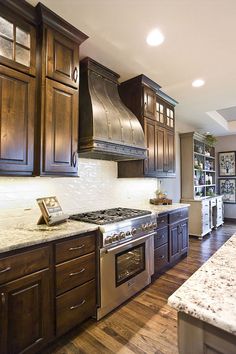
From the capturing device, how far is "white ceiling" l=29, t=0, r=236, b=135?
1.78 m

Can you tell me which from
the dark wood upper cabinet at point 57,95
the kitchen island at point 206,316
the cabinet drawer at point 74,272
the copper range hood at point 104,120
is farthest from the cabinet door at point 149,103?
the kitchen island at point 206,316

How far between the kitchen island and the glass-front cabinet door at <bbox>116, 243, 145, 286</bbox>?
1498mm

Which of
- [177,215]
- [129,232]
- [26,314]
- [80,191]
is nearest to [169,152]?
[177,215]

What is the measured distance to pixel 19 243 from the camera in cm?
142

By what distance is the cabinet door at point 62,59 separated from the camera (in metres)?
1.97

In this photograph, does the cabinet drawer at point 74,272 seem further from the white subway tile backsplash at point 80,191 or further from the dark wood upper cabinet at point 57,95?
the dark wood upper cabinet at point 57,95

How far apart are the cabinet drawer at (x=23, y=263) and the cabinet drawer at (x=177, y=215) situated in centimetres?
205

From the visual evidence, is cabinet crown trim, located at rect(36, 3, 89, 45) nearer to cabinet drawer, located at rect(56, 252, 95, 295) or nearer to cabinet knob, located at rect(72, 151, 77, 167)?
cabinet knob, located at rect(72, 151, 77, 167)

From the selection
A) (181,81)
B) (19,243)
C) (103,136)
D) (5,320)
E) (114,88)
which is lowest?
(5,320)

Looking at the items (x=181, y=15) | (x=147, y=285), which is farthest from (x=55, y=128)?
(x=147, y=285)

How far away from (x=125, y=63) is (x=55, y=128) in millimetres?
1377

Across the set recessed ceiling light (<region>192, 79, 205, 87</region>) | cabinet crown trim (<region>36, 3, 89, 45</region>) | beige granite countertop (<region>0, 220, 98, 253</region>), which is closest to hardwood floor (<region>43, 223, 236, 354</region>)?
beige granite countertop (<region>0, 220, 98, 253</region>)

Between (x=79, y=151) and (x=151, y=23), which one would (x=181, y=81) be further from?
(x=79, y=151)

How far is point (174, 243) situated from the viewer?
3246 millimetres
